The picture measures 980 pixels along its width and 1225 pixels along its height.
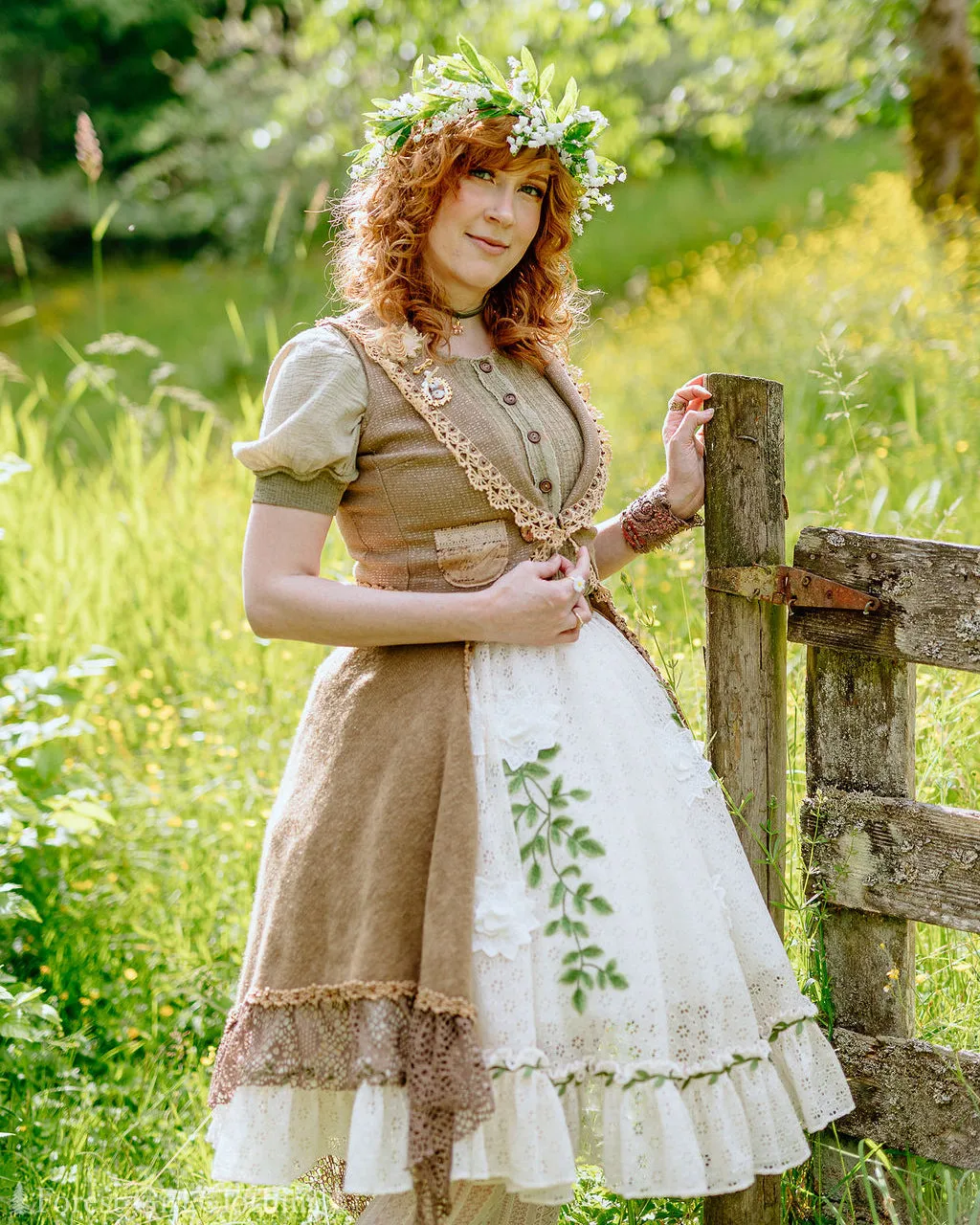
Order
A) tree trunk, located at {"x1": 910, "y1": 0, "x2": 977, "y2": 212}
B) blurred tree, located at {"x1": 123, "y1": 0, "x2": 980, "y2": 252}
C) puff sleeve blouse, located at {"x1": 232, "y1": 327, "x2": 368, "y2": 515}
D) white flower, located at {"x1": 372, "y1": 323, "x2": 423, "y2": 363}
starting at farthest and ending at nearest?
1. tree trunk, located at {"x1": 910, "y1": 0, "x2": 977, "y2": 212}
2. blurred tree, located at {"x1": 123, "y1": 0, "x2": 980, "y2": 252}
3. white flower, located at {"x1": 372, "y1": 323, "x2": 423, "y2": 363}
4. puff sleeve blouse, located at {"x1": 232, "y1": 327, "x2": 368, "y2": 515}

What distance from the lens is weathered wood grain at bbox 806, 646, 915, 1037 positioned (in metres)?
1.97

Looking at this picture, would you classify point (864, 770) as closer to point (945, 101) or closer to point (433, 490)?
point (433, 490)

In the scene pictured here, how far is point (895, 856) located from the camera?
1.96 meters

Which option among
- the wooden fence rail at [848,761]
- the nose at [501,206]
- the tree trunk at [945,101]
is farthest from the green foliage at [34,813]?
the tree trunk at [945,101]

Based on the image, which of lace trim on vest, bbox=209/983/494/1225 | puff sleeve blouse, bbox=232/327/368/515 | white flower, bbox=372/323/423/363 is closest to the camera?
lace trim on vest, bbox=209/983/494/1225

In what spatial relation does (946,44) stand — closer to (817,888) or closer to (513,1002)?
(817,888)

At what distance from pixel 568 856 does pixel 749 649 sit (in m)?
0.53

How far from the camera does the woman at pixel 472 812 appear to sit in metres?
1.67

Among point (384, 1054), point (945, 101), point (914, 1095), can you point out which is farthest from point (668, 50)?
point (384, 1054)

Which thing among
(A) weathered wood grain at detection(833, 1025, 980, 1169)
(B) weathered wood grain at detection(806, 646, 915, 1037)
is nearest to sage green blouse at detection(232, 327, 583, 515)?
(B) weathered wood grain at detection(806, 646, 915, 1037)

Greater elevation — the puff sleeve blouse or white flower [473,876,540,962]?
the puff sleeve blouse

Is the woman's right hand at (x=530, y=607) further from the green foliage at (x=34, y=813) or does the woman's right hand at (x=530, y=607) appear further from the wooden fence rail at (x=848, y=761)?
the green foliage at (x=34, y=813)

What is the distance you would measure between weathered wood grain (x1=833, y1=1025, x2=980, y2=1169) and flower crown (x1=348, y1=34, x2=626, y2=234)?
1480 mm

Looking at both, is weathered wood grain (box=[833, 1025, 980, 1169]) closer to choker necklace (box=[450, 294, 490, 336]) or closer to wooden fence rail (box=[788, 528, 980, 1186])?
wooden fence rail (box=[788, 528, 980, 1186])
